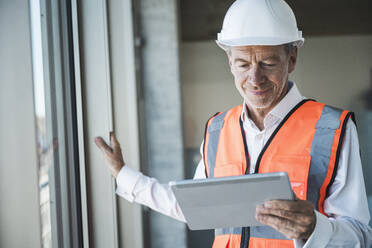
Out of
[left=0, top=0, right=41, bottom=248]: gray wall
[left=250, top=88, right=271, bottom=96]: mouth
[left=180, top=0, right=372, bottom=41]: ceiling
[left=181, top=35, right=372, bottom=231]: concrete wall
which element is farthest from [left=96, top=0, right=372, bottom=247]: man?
[left=180, top=0, right=372, bottom=41]: ceiling

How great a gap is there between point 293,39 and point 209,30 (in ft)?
4.07

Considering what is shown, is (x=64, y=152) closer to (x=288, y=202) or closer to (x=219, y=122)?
(x=219, y=122)

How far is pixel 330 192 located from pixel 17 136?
0.95m

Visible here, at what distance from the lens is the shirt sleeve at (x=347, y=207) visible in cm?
97

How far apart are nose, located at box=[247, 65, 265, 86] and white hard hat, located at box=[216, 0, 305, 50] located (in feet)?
0.27

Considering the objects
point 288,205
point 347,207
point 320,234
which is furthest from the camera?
point 347,207

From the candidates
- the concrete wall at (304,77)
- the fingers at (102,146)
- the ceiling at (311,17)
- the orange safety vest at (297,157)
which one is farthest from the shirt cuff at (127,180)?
the ceiling at (311,17)

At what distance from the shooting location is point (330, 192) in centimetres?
113

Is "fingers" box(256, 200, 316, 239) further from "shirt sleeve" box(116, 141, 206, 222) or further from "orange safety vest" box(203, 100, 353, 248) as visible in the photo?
"shirt sleeve" box(116, 141, 206, 222)

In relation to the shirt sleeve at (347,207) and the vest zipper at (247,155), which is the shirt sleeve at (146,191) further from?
the shirt sleeve at (347,207)

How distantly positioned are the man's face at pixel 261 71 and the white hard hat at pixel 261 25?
3 cm

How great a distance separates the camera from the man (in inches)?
42.5

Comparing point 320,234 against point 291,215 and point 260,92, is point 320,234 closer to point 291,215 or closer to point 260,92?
point 291,215

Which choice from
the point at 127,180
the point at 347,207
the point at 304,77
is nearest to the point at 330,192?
the point at 347,207
